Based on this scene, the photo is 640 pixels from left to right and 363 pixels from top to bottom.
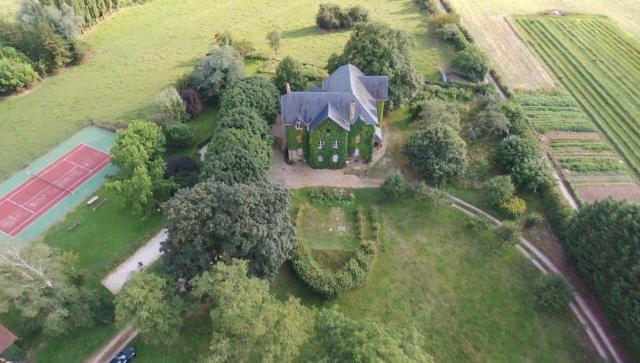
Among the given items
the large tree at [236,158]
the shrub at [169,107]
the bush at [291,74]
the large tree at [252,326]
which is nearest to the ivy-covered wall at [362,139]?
the large tree at [236,158]

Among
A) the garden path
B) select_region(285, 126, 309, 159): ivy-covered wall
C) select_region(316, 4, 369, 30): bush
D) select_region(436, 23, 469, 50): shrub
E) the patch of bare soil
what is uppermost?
select_region(316, 4, 369, 30): bush

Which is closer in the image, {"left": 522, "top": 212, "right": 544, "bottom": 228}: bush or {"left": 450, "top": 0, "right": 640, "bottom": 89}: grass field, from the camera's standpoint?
{"left": 522, "top": 212, "right": 544, "bottom": 228}: bush

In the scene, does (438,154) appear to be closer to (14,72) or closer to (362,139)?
(362,139)

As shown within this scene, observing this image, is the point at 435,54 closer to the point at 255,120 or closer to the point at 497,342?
the point at 255,120

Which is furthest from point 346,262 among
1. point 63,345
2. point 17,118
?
point 17,118

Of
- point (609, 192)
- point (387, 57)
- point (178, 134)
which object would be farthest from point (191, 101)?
point (609, 192)

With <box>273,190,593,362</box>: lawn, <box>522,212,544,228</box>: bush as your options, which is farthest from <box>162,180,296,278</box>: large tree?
<box>522,212,544,228</box>: bush

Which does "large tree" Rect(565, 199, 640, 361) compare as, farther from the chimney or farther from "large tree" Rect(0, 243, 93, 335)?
"large tree" Rect(0, 243, 93, 335)
